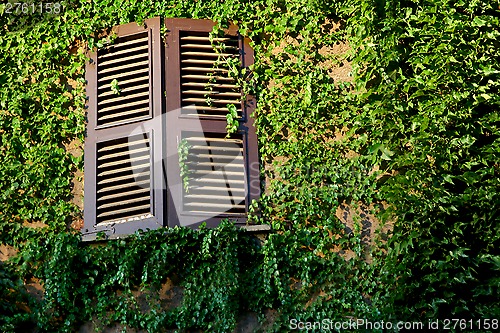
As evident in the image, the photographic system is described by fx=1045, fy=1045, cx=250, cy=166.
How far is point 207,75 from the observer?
9.25 meters

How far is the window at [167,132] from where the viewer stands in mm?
8773

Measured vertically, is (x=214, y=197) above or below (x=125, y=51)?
below

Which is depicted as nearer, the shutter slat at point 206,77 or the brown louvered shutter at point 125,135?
the brown louvered shutter at point 125,135

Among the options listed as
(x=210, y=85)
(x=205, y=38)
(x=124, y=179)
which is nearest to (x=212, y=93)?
(x=210, y=85)

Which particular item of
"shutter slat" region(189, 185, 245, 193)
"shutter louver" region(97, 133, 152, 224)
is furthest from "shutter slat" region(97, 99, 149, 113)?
"shutter slat" region(189, 185, 245, 193)

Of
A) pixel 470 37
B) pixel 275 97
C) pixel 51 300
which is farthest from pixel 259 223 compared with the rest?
pixel 470 37

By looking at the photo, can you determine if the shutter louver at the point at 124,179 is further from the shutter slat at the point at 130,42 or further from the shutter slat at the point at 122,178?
the shutter slat at the point at 130,42

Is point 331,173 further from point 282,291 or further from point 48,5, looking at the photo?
point 48,5

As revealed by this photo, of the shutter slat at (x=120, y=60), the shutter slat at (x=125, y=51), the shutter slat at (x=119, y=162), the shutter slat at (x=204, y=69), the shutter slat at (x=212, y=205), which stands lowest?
the shutter slat at (x=212, y=205)

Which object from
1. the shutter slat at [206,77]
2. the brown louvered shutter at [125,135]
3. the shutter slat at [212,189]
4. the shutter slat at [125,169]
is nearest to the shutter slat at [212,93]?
the shutter slat at [206,77]

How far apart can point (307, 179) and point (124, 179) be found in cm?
156

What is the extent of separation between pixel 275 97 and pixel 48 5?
229 centimetres

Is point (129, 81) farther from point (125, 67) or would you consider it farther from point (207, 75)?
point (207, 75)

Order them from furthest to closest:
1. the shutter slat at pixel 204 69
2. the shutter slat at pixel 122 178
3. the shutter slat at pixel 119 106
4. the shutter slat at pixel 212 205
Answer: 1. the shutter slat at pixel 204 69
2. the shutter slat at pixel 119 106
3. the shutter slat at pixel 122 178
4. the shutter slat at pixel 212 205
